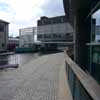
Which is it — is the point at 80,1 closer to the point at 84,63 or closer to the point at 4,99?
the point at 84,63

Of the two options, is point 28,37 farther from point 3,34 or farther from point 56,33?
point 3,34

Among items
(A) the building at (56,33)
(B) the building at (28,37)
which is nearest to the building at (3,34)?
(B) the building at (28,37)

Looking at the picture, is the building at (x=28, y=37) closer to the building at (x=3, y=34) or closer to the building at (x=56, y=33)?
the building at (x=56, y=33)

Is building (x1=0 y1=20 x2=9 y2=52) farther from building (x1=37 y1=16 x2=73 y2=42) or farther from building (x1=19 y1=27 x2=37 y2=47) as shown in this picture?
building (x1=37 y1=16 x2=73 y2=42)

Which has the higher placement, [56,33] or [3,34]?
[56,33]

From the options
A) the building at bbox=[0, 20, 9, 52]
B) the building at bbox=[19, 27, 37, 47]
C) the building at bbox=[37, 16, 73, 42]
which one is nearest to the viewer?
the building at bbox=[0, 20, 9, 52]

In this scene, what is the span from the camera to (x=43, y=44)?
51.2 m

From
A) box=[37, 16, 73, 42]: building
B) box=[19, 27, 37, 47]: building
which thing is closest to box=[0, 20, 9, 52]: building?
box=[19, 27, 37, 47]: building

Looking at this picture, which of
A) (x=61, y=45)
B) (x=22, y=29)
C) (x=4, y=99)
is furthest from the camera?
(x=22, y=29)

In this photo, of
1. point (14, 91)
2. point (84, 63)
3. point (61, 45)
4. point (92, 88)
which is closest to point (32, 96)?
point (14, 91)

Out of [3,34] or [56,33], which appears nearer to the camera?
[3,34]

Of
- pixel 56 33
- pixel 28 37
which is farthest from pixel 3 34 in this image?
pixel 56 33

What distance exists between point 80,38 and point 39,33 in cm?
4410

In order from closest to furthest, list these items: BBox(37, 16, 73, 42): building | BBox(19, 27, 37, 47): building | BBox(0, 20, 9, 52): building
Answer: BBox(0, 20, 9, 52): building < BBox(37, 16, 73, 42): building < BBox(19, 27, 37, 47): building
